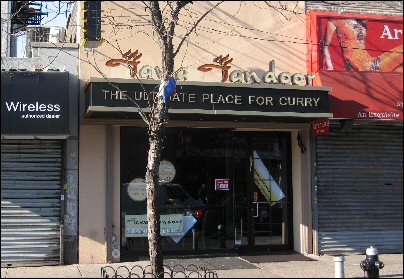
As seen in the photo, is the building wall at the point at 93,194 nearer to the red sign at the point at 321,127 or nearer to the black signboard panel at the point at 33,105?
the black signboard panel at the point at 33,105

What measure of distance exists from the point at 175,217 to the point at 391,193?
5.30 meters

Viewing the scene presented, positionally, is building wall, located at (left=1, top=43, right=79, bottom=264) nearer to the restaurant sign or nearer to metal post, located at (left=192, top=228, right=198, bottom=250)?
the restaurant sign

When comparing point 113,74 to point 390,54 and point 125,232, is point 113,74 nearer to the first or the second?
point 125,232

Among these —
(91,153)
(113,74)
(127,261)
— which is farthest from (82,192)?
(113,74)

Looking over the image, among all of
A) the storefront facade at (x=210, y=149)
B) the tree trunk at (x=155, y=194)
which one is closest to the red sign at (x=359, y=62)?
the storefront facade at (x=210, y=149)

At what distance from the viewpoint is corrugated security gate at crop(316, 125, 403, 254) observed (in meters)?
12.8

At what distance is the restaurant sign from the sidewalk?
10.1 feet

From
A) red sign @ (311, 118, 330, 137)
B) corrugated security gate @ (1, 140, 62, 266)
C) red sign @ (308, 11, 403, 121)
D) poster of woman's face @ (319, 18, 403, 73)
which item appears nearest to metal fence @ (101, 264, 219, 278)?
corrugated security gate @ (1, 140, 62, 266)

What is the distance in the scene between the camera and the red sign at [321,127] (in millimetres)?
11812

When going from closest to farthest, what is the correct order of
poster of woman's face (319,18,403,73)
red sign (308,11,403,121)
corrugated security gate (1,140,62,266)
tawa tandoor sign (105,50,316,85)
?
corrugated security gate (1,140,62,266)
tawa tandoor sign (105,50,316,85)
red sign (308,11,403,121)
poster of woman's face (319,18,403,73)

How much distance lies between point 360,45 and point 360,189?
11.2 ft

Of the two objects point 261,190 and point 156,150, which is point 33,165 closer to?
point 156,150

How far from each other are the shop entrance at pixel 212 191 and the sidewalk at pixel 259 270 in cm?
65

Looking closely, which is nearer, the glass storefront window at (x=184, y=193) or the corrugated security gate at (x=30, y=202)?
the corrugated security gate at (x=30, y=202)
